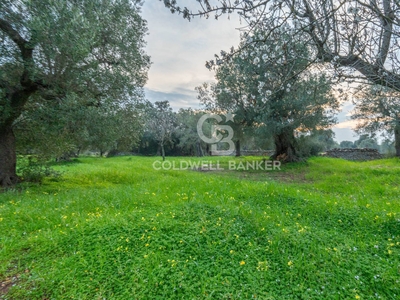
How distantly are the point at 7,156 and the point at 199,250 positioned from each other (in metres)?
6.50

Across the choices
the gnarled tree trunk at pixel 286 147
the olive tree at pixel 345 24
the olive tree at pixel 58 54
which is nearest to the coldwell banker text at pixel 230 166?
the gnarled tree trunk at pixel 286 147

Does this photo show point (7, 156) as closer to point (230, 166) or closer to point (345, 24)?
point (345, 24)

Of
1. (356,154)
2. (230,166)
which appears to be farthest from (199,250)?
(356,154)

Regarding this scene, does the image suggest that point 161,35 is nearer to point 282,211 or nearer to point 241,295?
point 282,211

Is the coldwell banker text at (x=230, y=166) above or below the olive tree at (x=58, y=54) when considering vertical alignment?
below

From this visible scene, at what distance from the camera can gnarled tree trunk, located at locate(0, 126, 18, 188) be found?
5.54m

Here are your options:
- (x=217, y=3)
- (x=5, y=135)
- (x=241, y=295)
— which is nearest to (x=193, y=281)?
(x=241, y=295)

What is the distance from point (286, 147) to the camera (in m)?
13.7

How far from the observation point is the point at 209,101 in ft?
51.7

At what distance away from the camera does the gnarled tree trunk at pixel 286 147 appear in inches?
527

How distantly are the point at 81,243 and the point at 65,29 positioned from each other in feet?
14.8

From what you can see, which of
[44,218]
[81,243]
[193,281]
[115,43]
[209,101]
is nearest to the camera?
[193,281]

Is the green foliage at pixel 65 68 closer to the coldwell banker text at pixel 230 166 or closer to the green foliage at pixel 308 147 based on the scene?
the coldwell banker text at pixel 230 166

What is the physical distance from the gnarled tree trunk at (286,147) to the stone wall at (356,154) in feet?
26.2
